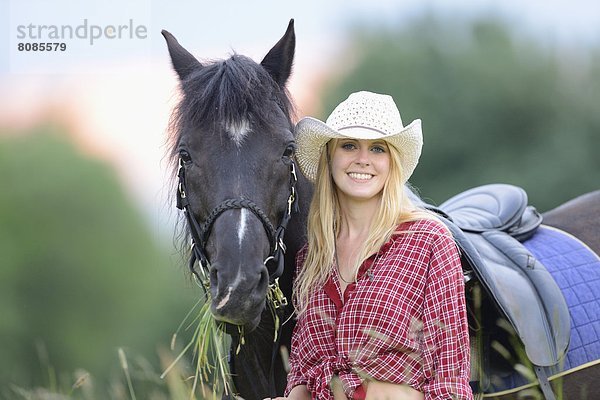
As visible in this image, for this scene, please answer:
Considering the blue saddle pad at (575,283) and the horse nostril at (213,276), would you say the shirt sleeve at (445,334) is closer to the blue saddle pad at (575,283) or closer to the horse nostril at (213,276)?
the horse nostril at (213,276)

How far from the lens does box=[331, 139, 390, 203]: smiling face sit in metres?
3.54

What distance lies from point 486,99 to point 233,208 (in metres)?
A: 30.0

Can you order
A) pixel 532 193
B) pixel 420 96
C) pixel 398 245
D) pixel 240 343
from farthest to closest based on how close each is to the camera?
pixel 420 96
pixel 532 193
pixel 240 343
pixel 398 245

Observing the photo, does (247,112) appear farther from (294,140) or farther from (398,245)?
(398,245)

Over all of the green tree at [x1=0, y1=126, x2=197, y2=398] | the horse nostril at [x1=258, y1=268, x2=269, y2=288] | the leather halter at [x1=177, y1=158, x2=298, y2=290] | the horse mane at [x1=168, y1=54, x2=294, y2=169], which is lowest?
the green tree at [x1=0, y1=126, x2=197, y2=398]

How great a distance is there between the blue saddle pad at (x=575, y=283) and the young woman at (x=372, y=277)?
982mm

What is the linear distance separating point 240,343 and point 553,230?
6.92ft

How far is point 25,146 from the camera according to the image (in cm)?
3972

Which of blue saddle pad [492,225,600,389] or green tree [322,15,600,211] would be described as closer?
blue saddle pad [492,225,600,389]

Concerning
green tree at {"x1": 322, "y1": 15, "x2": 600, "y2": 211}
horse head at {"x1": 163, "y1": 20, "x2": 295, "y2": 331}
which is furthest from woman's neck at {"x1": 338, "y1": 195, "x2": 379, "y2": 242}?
green tree at {"x1": 322, "y1": 15, "x2": 600, "y2": 211}

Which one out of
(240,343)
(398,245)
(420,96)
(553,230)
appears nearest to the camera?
(398,245)

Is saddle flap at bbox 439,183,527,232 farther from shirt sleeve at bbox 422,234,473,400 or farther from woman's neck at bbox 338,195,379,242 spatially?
shirt sleeve at bbox 422,234,473,400

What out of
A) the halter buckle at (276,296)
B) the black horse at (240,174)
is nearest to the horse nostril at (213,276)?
the black horse at (240,174)

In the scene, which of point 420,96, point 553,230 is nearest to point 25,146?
point 420,96
